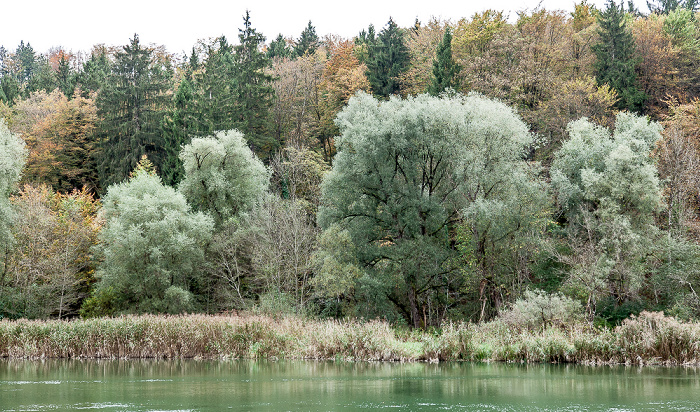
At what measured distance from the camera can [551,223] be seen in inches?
1511

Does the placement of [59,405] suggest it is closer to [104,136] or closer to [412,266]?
[412,266]

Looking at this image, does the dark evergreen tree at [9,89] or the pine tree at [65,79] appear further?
the pine tree at [65,79]

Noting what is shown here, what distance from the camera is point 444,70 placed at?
51.7 metres

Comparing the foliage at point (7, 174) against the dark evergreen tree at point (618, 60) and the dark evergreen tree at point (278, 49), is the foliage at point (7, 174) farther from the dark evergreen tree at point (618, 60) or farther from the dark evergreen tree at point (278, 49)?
the dark evergreen tree at point (618, 60)

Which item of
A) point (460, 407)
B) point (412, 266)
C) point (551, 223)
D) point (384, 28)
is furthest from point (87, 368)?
point (384, 28)

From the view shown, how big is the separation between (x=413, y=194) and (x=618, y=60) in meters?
24.1

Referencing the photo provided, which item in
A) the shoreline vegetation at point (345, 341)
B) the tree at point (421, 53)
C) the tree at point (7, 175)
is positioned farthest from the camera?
the tree at point (421, 53)

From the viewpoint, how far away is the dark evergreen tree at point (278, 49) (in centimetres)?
7494

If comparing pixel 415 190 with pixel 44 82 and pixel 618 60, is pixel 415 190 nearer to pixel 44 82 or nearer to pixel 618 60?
pixel 618 60

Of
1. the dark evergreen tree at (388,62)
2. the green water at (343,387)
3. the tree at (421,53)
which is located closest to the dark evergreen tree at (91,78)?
the dark evergreen tree at (388,62)

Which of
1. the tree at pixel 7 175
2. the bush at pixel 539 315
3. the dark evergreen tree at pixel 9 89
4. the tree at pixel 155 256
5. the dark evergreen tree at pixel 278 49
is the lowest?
the bush at pixel 539 315

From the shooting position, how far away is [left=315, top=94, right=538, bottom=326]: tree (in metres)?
36.8

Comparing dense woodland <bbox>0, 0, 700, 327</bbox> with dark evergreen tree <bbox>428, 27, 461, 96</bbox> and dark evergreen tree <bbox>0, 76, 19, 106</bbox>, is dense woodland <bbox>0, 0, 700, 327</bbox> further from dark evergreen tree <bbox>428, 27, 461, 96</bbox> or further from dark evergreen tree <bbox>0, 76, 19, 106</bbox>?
dark evergreen tree <bbox>0, 76, 19, 106</bbox>

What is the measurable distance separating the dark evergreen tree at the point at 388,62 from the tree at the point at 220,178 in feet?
60.1
